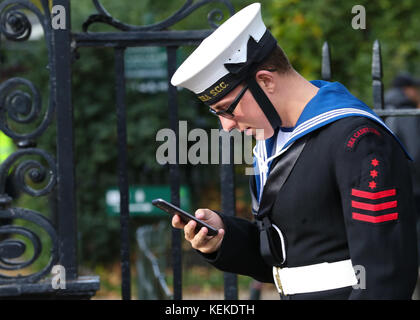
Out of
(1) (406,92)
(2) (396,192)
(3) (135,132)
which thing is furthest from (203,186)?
(2) (396,192)

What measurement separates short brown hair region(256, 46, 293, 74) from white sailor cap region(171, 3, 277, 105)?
0.05 ft

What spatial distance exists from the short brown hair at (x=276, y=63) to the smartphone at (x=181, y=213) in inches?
19.1

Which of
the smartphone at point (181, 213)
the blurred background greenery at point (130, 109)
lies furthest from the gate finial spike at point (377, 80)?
the blurred background greenery at point (130, 109)

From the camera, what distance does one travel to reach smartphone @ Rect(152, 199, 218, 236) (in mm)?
2059

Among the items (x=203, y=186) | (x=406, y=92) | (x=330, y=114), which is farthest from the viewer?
(x=203, y=186)

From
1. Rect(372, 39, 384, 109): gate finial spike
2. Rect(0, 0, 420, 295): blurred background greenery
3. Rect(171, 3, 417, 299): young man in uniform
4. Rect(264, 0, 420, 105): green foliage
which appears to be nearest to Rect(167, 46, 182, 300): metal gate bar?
Rect(171, 3, 417, 299): young man in uniform

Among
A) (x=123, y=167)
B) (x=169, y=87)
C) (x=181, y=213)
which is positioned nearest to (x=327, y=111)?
(x=181, y=213)

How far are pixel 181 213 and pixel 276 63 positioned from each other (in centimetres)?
54

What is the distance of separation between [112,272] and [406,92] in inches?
144

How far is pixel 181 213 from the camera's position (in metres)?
2.09

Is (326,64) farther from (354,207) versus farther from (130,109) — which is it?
(130,109)

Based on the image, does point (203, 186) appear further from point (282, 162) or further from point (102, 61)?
point (282, 162)

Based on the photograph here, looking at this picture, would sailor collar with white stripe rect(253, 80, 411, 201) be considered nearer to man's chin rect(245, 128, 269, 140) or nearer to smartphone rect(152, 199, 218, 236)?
man's chin rect(245, 128, 269, 140)
